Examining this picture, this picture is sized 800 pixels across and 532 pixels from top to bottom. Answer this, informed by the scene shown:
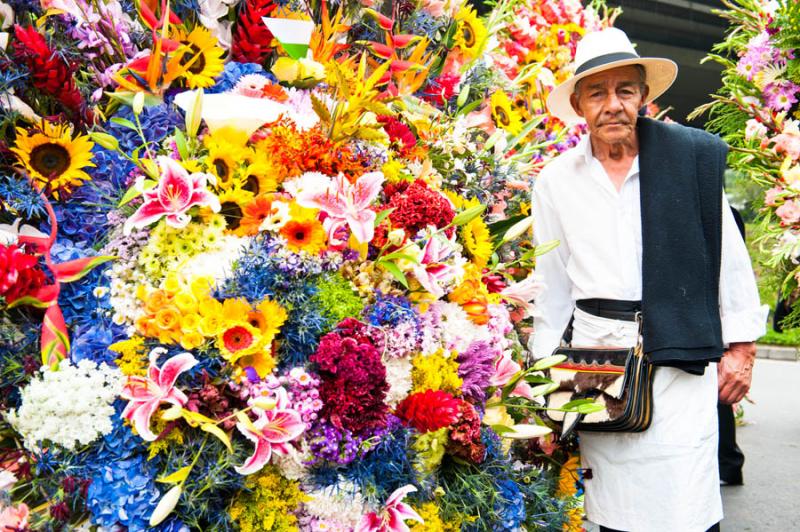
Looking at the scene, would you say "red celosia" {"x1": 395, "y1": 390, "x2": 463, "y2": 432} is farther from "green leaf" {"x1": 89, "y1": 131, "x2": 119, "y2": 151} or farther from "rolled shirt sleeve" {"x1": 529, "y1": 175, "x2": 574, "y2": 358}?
"rolled shirt sleeve" {"x1": 529, "y1": 175, "x2": 574, "y2": 358}

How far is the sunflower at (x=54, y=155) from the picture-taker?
4.78 ft

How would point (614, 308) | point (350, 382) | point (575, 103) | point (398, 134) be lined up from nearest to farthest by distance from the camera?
point (350, 382) < point (398, 134) < point (614, 308) < point (575, 103)

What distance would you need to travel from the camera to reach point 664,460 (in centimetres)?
216

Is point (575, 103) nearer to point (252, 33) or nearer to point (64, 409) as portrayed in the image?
point (252, 33)

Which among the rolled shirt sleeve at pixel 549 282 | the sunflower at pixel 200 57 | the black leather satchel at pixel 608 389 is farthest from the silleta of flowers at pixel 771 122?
the sunflower at pixel 200 57

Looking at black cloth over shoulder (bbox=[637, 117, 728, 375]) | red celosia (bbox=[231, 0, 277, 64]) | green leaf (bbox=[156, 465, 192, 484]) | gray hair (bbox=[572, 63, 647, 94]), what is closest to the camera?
green leaf (bbox=[156, 465, 192, 484])

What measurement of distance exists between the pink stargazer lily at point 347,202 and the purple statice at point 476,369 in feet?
1.16

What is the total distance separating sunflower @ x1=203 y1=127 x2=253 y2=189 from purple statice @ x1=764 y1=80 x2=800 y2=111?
2.55m

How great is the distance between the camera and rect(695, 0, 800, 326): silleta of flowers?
3.09 m

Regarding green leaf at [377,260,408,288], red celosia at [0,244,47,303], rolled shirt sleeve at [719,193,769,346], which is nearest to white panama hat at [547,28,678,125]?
rolled shirt sleeve at [719,193,769,346]

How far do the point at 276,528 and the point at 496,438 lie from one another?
20.9 inches

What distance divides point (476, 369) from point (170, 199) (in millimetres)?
712

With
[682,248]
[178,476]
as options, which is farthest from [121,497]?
[682,248]

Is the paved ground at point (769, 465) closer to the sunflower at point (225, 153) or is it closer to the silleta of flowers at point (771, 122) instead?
the silleta of flowers at point (771, 122)
